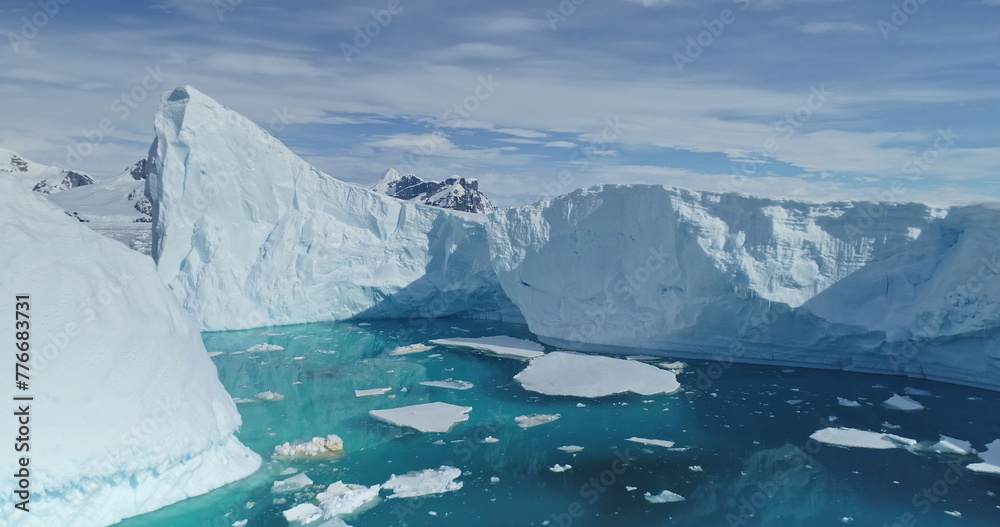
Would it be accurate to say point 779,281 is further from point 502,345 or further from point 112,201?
point 112,201

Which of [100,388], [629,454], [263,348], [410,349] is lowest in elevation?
[263,348]

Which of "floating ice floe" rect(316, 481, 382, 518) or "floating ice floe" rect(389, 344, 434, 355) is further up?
"floating ice floe" rect(316, 481, 382, 518)

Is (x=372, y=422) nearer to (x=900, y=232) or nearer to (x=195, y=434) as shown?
(x=195, y=434)

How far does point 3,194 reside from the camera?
6586 millimetres

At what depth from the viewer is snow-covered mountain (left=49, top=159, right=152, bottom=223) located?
107ft

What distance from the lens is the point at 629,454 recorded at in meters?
8.05

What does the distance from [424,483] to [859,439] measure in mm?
5672

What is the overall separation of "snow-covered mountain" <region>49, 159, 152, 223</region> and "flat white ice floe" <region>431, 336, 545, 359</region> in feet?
71.4

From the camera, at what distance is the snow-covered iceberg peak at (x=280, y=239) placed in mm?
16625

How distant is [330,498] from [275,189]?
12.7 m

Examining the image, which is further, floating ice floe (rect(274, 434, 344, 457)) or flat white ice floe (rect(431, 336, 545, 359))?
flat white ice floe (rect(431, 336, 545, 359))

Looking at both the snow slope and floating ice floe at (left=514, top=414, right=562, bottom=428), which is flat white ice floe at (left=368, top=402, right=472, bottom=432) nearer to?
floating ice floe at (left=514, top=414, right=562, bottom=428)

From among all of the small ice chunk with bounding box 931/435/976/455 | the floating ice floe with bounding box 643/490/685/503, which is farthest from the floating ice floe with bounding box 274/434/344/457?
the small ice chunk with bounding box 931/435/976/455

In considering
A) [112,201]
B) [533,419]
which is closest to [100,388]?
[533,419]
